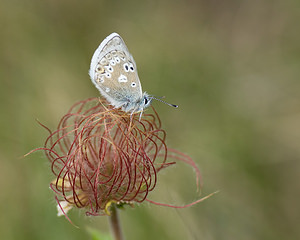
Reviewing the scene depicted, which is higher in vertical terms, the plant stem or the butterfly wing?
the butterfly wing

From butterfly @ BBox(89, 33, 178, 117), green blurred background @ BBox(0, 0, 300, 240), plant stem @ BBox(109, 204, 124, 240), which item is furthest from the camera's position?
green blurred background @ BBox(0, 0, 300, 240)

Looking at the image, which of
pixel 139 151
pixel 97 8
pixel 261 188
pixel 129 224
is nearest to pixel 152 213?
pixel 129 224

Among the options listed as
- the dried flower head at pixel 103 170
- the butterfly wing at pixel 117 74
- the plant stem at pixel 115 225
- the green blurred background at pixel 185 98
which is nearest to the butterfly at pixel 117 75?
the butterfly wing at pixel 117 74

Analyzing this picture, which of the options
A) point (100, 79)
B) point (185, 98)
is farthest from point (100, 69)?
point (185, 98)

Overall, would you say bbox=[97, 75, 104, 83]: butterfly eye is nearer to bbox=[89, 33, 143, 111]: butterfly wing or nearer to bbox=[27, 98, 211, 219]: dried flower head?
bbox=[89, 33, 143, 111]: butterfly wing

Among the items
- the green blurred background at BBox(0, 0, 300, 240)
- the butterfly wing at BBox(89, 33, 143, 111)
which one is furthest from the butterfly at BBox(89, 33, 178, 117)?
the green blurred background at BBox(0, 0, 300, 240)

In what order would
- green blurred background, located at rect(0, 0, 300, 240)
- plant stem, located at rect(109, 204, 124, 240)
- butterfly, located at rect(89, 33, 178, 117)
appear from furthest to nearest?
1. green blurred background, located at rect(0, 0, 300, 240)
2. butterfly, located at rect(89, 33, 178, 117)
3. plant stem, located at rect(109, 204, 124, 240)

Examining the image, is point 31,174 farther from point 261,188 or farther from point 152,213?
point 261,188

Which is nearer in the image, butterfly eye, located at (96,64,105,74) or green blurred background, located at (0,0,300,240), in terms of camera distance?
butterfly eye, located at (96,64,105,74)
